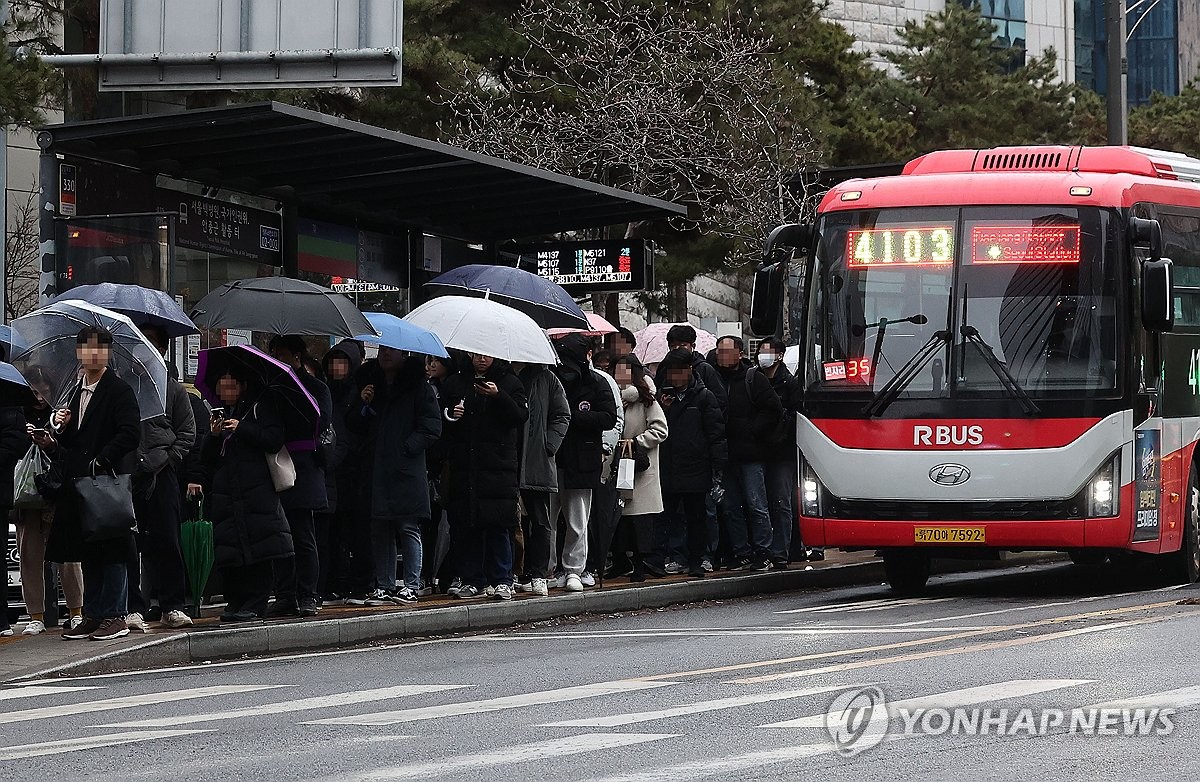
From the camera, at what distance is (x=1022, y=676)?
388 inches

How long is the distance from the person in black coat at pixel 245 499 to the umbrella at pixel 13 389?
1164mm

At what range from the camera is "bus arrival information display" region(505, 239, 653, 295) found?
71.4 feet

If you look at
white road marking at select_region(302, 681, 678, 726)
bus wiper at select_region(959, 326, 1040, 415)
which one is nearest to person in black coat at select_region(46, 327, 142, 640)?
white road marking at select_region(302, 681, 678, 726)

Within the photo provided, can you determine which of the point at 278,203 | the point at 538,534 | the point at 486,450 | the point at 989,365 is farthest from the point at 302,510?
the point at 278,203

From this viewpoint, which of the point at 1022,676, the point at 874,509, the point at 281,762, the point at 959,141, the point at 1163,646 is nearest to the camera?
the point at 281,762

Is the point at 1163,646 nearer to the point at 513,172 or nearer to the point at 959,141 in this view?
the point at 513,172

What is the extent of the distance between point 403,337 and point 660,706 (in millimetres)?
5954

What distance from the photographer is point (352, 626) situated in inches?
521

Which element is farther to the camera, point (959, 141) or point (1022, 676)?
point (959, 141)

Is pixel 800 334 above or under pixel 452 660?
above

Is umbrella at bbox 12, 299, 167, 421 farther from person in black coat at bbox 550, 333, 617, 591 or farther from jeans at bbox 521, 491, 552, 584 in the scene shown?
person in black coat at bbox 550, 333, 617, 591

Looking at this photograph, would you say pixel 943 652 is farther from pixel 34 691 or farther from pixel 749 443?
pixel 749 443

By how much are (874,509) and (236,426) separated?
16.5ft

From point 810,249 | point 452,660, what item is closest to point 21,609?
point 452,660
